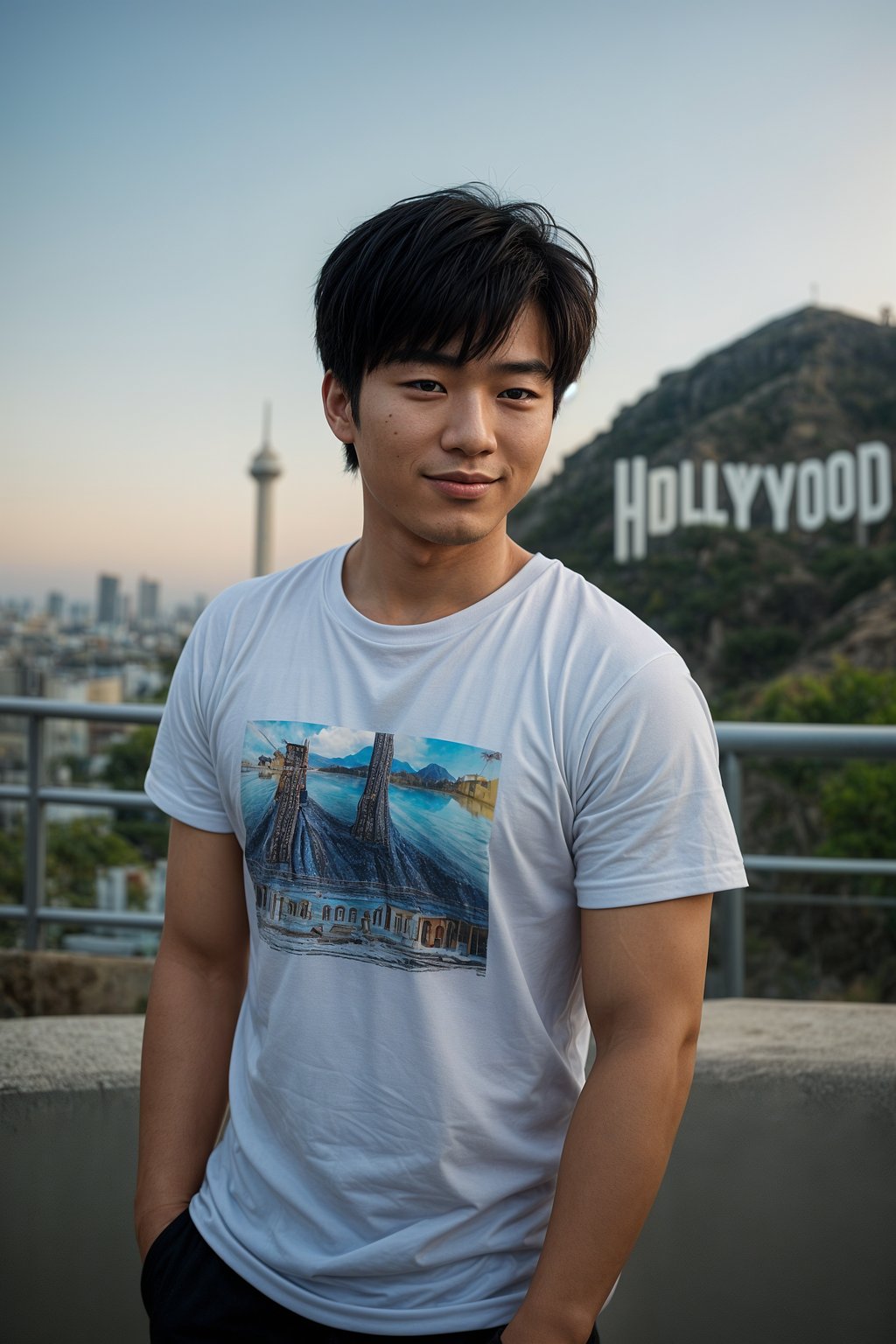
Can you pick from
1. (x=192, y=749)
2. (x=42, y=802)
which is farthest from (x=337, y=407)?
(x=42, y=802)

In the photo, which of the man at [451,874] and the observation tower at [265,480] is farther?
the observation tower at [265,480]

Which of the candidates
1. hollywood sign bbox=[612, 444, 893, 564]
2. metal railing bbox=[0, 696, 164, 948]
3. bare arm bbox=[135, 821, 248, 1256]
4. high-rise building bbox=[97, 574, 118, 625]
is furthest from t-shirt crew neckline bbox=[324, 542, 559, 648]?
hollywood sign bbox=[612, 444, 893, 564]

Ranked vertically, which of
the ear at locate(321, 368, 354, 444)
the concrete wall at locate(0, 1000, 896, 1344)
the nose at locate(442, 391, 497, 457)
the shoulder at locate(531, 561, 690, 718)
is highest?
the ear at locate(321, 368, 354, 444)

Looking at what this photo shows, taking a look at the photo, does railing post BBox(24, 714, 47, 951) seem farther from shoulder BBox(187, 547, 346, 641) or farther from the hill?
the hill

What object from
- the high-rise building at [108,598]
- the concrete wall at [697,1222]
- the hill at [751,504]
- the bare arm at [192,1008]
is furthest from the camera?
the high-rise building at [108,598]

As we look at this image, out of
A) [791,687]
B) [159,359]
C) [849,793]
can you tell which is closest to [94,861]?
[849,793]

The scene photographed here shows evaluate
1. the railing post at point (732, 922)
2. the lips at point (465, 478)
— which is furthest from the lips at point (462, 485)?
the railing post at point (732, 922)

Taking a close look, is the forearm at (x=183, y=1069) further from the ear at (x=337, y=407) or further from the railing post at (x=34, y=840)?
the railing post at (x=34, y=840)
